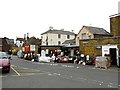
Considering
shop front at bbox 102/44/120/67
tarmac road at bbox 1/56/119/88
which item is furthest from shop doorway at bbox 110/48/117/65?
tarmac road at bbox 1/56/119/88

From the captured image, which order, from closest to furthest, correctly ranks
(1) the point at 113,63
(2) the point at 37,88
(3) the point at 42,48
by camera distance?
(2) the point at 37,88 < (1) the point at 113,63 < (3) the point at 42,48

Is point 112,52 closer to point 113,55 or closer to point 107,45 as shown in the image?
point 113,55

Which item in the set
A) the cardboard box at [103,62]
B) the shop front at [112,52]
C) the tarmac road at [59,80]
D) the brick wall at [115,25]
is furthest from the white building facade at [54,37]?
the tarmac road at [59,80]

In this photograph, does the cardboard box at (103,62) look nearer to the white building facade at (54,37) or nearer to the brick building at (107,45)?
the brick building at (107,45)

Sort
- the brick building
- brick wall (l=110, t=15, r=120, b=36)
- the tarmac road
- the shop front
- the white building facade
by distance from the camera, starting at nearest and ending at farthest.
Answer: the tarmac road
the brick building
the shop front
brick wall (l=110, t=15, r=120, b=36)
the white building facade

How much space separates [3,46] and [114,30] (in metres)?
53.9

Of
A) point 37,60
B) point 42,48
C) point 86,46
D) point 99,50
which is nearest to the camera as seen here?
point 99,50

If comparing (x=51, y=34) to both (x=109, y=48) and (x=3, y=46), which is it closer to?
(x=3, y=46)

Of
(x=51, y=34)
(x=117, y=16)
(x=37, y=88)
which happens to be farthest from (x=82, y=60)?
(x=51, y=34)

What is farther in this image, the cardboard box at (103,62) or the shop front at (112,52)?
the shop front at (112,52)

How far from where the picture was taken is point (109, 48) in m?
30.4

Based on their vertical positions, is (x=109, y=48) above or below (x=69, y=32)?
below

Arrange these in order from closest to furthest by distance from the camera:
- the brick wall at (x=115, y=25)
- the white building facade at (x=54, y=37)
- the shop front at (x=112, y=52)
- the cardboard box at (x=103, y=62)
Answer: the cardboard box at (x=103, y=62) < the shop front at (x=112, y=52) < the brick wall at (x=115, y=25) < the white building facade at (x=54, y=37)

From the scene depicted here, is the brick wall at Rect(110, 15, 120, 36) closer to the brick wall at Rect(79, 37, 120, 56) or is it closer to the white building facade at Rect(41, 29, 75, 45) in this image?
the brick wall at Rect(79, 37, 120, 56)
